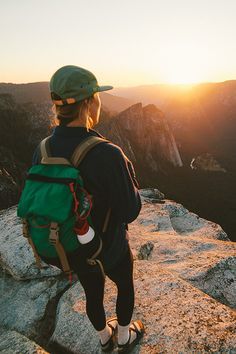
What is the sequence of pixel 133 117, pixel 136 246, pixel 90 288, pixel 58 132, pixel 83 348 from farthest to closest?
1. pixel 133 117
2. pixel 136 246
3. pixel 83 348
4. pixel 90 288
5. pixel 58 132

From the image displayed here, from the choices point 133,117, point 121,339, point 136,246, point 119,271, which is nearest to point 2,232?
point 136,246

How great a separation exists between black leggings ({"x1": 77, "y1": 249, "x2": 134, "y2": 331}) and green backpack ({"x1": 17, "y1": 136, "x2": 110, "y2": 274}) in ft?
1.92

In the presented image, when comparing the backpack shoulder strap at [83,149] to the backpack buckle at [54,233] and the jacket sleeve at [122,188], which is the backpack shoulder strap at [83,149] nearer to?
the jacket sleeve at [122,188]

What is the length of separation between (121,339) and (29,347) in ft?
4.80

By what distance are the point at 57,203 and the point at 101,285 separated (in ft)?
4.50

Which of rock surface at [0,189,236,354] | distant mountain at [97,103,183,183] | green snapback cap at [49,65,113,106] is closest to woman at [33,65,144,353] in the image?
green snapback cap at [49,65,113,106]

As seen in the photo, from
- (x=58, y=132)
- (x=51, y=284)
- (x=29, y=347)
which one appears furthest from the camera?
(x=51, y=284)

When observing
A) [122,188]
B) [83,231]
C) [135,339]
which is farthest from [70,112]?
[135,339]

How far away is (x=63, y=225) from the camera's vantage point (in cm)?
301

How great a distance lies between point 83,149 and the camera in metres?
2.97

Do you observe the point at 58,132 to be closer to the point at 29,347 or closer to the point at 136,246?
the point at 29,347

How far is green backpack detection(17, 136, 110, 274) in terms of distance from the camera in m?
2.92

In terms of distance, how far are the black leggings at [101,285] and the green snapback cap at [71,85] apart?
1.50 metres

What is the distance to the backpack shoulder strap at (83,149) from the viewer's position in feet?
9.75
